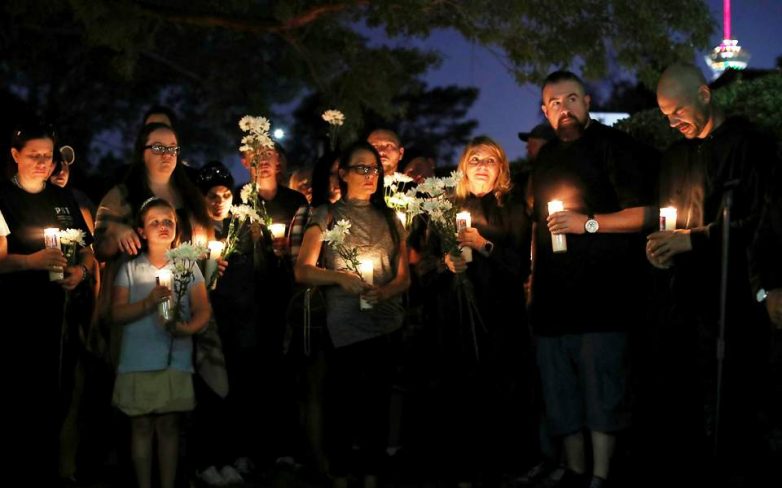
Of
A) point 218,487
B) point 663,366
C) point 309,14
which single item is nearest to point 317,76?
point 309,14

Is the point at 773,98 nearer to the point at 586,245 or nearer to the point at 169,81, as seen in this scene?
the point at 586,245

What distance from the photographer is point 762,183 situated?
573cm

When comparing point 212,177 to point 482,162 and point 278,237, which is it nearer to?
point 278,237

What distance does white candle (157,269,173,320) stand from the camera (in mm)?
6328

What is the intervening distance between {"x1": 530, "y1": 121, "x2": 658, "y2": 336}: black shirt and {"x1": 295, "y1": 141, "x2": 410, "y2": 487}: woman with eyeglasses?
1014mm

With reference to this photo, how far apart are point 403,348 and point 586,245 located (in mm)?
1954

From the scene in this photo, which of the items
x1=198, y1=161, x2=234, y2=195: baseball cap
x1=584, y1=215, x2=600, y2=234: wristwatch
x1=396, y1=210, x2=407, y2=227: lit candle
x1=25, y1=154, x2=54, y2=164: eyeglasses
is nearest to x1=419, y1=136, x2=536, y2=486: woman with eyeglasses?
x1=396, y1=210, x2=407, y2=227: lit candle

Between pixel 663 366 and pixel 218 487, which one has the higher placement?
pixel 663 366

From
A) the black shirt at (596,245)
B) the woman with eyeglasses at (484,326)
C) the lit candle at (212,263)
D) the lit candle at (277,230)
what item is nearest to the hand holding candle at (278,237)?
the lit candle at (277,230)

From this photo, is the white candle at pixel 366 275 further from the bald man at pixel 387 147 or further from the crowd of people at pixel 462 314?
the bald man at pixel 387 147

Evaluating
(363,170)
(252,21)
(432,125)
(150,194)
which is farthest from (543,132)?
(432,125)

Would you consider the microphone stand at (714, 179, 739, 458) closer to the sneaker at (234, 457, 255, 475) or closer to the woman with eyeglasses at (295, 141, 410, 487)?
the woman with eyeglasses at (295, 141, 410, 487)

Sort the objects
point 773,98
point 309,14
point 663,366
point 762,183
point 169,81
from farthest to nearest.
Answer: point 169,81, point 309,14, point 773,98, point 663,366, point 762,183

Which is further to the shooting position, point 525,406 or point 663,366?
point 525,406
